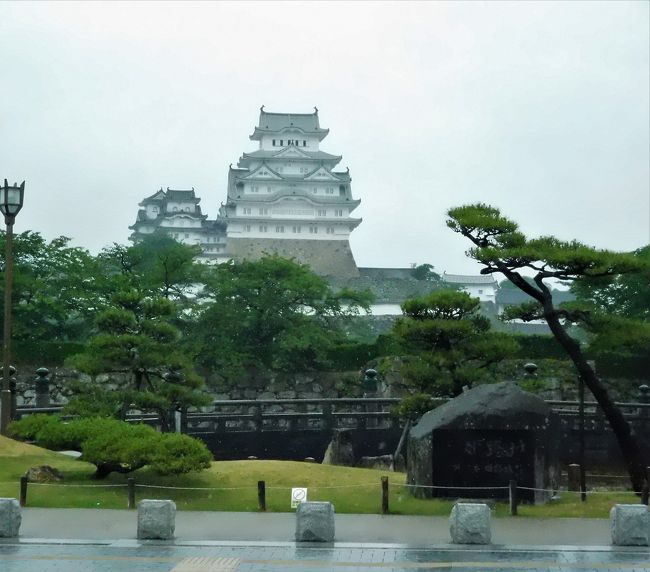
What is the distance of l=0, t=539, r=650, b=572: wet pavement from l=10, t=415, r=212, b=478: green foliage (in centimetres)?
333

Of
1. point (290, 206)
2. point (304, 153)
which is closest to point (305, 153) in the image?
point (304, 153)

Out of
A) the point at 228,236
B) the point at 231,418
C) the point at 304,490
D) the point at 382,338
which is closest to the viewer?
the point at 304,490

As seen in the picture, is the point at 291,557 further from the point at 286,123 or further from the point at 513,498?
the point at 286,123

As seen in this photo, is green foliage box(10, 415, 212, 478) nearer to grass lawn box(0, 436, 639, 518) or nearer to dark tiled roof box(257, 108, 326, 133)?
grass lawn box(0, 436, 639, 518)

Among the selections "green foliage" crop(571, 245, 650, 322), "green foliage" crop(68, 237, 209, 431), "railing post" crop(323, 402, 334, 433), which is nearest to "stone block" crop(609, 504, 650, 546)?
"green foliage" crop(68, 237, 209, 431)

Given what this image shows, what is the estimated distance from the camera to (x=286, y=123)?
89250mm

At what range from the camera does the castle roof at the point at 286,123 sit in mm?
88250

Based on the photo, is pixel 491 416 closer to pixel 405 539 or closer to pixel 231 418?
pixel 405 539

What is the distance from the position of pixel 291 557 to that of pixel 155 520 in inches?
86.7

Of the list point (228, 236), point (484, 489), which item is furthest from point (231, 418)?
point (228, 236)

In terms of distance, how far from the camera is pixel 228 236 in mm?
84500

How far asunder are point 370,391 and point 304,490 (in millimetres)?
21396

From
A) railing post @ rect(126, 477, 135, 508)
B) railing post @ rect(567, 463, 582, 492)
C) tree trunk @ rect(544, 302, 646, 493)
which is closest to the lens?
railing post @ rect(126, 477, 135, 508)

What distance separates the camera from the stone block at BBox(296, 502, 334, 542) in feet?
47.1
